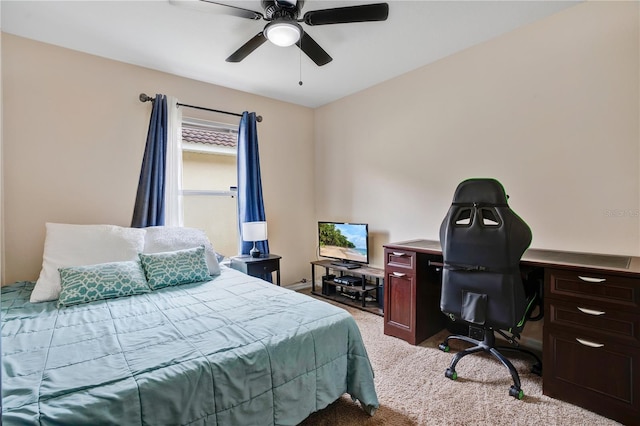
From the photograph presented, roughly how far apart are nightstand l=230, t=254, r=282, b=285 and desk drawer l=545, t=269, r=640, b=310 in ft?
8.08

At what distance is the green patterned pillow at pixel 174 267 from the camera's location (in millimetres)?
2391

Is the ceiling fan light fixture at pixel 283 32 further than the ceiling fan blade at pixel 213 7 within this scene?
Yes

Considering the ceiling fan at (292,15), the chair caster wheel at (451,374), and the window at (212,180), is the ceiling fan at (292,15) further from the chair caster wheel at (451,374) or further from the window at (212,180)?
the chair caster wheel at (451,374)

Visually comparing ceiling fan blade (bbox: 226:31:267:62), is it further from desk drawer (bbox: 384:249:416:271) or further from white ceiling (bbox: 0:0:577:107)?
desk drawer (bbox: 384:249:416:271)

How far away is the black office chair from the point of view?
1.96 metres

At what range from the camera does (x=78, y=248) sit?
2395mm

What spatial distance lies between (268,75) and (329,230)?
6.25ft

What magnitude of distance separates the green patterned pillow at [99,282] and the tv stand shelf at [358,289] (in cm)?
203

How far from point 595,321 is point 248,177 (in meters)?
3.26

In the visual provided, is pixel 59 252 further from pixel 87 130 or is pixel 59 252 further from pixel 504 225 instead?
pixel 504 225

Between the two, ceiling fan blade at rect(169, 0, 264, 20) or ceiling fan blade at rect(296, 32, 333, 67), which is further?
ceiling fan blade at rect(296, 32, 333, 67)

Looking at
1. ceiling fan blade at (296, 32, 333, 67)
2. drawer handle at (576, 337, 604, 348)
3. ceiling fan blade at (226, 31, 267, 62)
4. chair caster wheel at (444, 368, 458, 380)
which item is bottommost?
chair caster wheel at (444, 368, 458, 380)

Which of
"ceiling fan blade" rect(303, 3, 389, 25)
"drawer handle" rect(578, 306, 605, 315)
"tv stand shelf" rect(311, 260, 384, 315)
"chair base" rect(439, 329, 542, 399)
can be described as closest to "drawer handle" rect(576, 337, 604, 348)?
"drawer handle" rect(578, 306, 605, 315)

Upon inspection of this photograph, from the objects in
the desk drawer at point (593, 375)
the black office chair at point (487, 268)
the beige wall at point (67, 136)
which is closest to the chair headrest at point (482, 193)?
the black office chair at point (487, 268)
